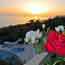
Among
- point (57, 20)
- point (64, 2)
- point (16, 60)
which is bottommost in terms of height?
point (16, 60)

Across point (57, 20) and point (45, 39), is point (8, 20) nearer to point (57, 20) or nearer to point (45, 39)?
point (57, 20)

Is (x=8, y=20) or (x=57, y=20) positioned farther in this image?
(x=8, y=20)

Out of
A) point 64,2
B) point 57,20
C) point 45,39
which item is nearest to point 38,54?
point 45,39

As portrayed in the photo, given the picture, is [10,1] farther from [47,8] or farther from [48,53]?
[48,53]

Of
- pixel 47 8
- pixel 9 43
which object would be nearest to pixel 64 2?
pixel 47 8

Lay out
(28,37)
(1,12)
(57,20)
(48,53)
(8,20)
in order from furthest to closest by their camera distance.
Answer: (1,12) < (8,20) < (57,20) < (28,37) < (48,53)

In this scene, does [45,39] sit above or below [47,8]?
below

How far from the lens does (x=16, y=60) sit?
740mm

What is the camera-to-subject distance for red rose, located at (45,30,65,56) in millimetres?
674

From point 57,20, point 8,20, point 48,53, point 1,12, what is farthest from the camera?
point 1,12

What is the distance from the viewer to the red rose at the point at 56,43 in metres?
0.67

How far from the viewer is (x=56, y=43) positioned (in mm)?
695

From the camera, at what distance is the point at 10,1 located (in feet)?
7.06

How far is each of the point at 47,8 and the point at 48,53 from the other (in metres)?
1.51
